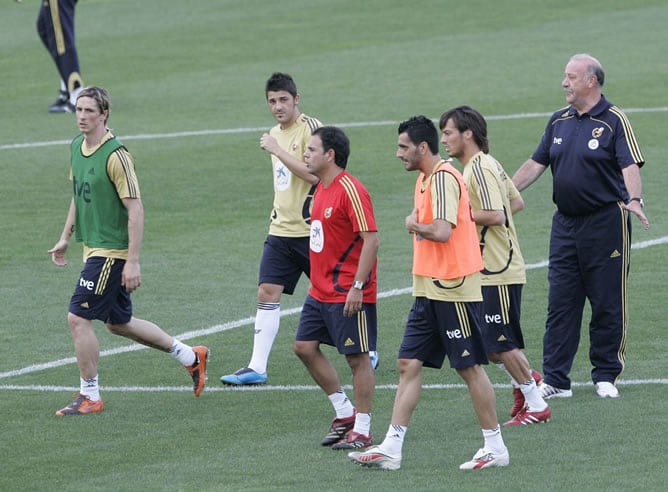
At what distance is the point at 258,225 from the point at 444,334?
25.4ft

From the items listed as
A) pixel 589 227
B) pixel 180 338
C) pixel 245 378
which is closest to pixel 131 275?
pixel 245 378

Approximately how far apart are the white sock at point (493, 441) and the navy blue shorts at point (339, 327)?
40.0 inches

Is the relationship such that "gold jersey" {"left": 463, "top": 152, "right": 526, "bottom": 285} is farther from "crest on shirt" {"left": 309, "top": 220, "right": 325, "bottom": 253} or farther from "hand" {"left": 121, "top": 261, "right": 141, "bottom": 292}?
"hand" {"left": 121, "top": 261, "right": 141, "bottom": 292}

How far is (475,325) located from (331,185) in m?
1.30

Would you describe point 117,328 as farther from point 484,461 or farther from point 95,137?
point 484,461

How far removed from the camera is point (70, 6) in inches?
894

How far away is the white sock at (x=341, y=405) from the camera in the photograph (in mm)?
8891

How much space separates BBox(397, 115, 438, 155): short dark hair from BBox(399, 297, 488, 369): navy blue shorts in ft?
2.87

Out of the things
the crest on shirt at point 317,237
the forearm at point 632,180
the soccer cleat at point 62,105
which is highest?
the soccer cleat at point 62,105

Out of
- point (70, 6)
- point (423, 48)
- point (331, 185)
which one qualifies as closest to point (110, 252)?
point (331, 185)

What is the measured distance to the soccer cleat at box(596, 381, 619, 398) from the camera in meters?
9.72

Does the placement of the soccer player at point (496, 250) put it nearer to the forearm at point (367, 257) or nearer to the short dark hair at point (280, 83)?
the forearm at point (367, 257)

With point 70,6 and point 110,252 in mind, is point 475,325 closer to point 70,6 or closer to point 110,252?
point 110,252

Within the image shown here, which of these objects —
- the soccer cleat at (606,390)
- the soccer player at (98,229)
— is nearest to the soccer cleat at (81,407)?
the soccer player at (98,229)
